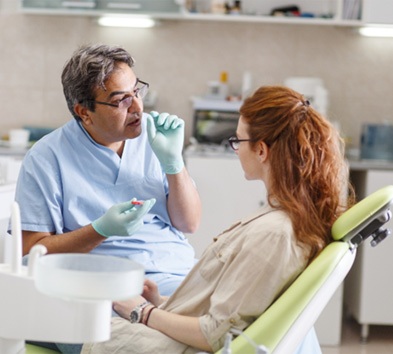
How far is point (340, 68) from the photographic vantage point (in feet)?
14.5

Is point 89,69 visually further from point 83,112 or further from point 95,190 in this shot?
point 95,190

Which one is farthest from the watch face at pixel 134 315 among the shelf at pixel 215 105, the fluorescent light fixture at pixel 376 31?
the fluorescent light fixture at pixel 376 31

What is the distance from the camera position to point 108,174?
7.79 feet

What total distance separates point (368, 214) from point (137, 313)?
0.54 metres

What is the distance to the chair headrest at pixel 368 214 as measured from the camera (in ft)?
5.54

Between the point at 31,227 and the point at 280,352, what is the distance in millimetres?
835

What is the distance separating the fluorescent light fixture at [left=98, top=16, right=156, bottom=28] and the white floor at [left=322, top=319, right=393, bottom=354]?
176 centimetres

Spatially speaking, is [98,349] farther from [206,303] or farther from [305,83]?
[305,83]

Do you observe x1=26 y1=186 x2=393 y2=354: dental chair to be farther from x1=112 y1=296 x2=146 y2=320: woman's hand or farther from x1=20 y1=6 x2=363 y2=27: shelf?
x1=20 y1=6 x2=363 y2=27: shelf

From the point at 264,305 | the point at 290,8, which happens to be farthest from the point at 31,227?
the point at 290,8

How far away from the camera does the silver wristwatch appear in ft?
6.15

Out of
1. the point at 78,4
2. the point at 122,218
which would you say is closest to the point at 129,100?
the point at 122,218

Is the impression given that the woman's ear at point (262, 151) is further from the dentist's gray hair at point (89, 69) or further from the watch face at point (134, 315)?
the dentist's gray hair at point (89, 69)

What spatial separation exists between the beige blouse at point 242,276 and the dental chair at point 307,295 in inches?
1.8
